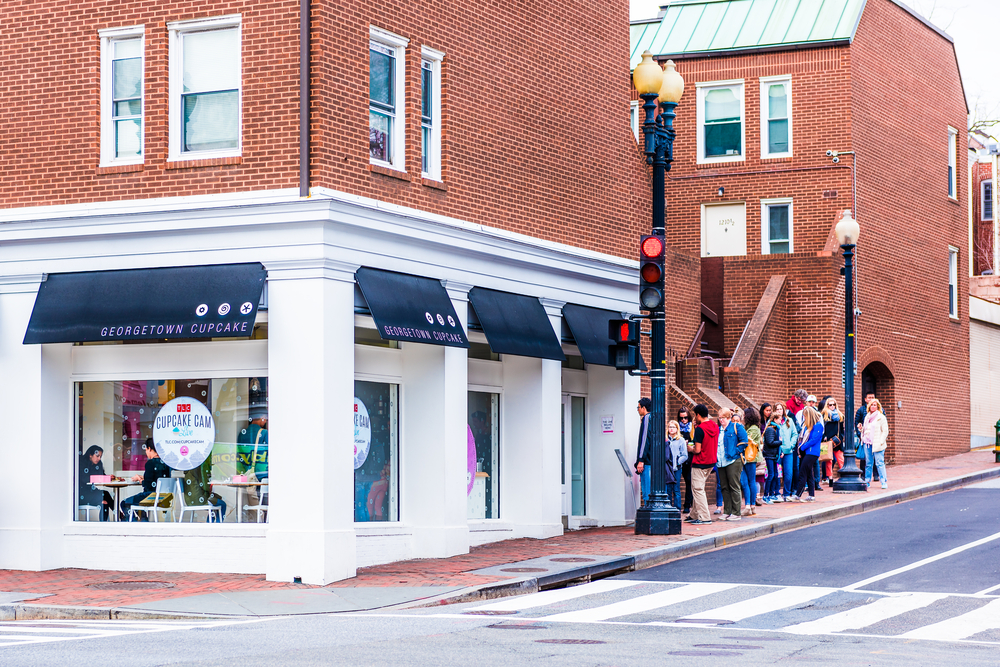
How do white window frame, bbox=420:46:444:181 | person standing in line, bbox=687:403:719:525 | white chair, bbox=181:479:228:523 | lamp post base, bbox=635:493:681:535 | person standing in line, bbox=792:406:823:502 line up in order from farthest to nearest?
person standing in line, bbox=792:406:823:502, person standing in line, bbox=687:403:719:525, lamp post base, bbox=635:493:681:535, white window frame, bbox=420:46:444:181, white chair, bbox=181:479:228:523

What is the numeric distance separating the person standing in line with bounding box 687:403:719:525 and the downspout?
7.27m

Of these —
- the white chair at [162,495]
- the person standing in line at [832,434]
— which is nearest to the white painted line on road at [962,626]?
the white chair at [162,495]

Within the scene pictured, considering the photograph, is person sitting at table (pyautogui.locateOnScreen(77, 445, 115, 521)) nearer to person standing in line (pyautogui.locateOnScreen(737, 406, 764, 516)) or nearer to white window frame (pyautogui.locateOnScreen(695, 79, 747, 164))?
person standing in line (pyautogui.locateOnScreen(737, 406, 764, 516))

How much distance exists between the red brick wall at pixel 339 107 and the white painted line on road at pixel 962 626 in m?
8.23

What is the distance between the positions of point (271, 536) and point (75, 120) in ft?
19.2

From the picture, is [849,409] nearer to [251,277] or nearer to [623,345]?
[623,345]

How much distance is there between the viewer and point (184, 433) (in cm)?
1641

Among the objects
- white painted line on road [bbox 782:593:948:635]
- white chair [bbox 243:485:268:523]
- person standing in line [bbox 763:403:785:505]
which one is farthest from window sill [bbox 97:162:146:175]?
person standing in line [bbox 763:403:785:505]

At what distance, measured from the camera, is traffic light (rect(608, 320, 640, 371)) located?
1817cm

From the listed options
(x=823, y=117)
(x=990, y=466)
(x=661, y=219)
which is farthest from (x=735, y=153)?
(x=661, y=219)

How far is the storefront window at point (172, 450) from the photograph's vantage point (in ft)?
52.9

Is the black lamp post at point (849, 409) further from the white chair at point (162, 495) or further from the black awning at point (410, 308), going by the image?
the white chair at point (162, 495)

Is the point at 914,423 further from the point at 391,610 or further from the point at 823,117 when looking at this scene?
the point at 391,610

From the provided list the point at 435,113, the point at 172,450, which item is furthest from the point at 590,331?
the point at 172,450
